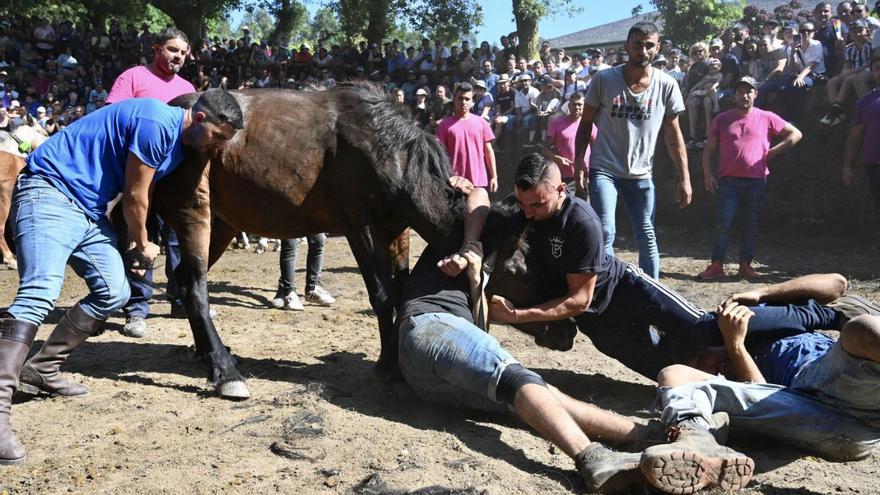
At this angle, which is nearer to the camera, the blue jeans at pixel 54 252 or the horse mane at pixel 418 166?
the blue jeans at pixel 54 252

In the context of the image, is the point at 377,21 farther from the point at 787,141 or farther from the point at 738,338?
the point at 738,338

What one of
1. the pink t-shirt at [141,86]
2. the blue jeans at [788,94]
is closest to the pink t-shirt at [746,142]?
the blue jeans at [788,94]

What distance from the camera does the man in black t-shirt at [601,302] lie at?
13.9 ft

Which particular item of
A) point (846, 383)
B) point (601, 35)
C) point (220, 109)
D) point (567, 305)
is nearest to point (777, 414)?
point (846, 383)

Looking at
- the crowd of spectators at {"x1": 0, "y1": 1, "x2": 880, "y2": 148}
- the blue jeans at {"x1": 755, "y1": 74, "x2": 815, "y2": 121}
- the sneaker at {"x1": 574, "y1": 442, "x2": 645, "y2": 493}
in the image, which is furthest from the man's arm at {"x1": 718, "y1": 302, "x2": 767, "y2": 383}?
the blue jeans at {"x1": 755, "y1": 74, "x2": 815, "y2": 121}

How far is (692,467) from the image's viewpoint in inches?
125

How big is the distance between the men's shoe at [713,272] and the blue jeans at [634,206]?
2911 millimetres

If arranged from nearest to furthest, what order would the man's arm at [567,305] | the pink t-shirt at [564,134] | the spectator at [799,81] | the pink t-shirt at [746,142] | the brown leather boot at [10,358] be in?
the brown leather boot at [10,358] < the man's arm at [567,305] < the pink t-shirt at [746,142] < the pink t-shirt at [564,134] < the spectator at [799,81]

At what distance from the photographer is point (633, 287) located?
181 inches

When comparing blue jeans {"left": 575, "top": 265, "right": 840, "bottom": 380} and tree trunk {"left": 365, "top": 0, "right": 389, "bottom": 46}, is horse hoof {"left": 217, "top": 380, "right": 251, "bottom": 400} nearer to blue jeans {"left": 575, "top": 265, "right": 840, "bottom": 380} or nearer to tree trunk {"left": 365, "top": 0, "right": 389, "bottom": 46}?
blue jeans {"left": 575, "top": 265, "right": 840, "bottom": 380}

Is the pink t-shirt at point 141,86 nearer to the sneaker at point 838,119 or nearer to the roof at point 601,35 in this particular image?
the sneaker at point 838,119

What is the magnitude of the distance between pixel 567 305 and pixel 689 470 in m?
1.35

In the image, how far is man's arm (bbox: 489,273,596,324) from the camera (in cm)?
435

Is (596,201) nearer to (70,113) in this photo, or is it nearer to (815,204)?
(815,204)
